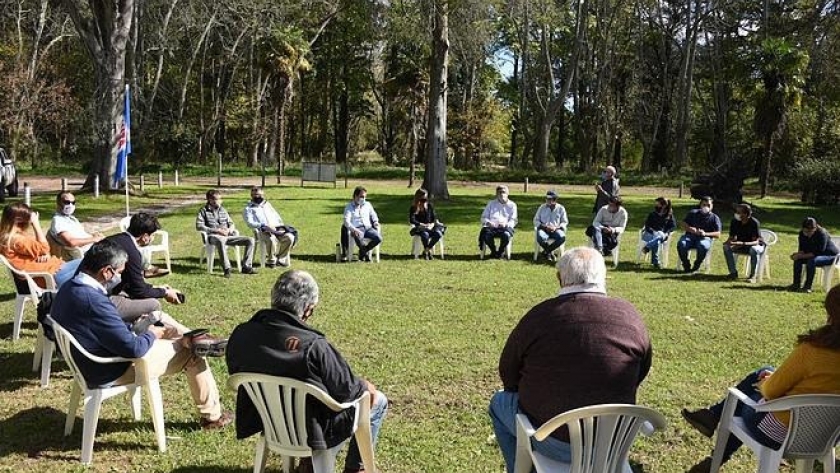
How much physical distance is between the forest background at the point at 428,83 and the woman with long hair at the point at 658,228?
1039cm

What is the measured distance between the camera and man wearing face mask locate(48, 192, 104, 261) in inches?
310

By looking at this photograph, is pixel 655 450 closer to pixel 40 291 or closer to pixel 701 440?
pixel 701 440

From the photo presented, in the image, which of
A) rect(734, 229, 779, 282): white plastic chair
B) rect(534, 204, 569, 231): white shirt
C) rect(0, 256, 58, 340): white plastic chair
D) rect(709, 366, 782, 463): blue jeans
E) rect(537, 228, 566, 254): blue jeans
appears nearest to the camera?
rect(709, 366, 782, 463): blue jeans

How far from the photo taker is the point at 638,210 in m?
20.8

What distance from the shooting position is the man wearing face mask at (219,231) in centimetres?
995

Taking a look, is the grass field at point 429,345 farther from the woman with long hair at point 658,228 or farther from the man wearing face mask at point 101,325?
the man wearing face mask at point 101,325

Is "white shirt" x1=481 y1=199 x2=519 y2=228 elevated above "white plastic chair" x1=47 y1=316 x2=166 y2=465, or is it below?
above

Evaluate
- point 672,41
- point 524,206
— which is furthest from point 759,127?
point 672,41

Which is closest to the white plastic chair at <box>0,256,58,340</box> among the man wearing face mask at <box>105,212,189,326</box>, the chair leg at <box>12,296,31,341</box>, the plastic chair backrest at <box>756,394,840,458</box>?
the chair leg at <box>12,296,31,341</box>

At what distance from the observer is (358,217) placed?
37.2 ft

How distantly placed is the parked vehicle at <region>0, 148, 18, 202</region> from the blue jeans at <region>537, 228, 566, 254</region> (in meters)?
14.0

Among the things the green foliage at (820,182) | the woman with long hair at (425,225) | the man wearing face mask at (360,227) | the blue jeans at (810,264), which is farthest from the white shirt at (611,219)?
the green foliage at (820,182)

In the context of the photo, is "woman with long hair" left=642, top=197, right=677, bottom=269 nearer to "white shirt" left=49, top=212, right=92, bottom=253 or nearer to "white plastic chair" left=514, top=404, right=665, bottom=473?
"white shirt" left=49, top=212, right=92, bottom=253

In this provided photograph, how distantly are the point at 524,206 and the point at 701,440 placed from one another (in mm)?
16968
